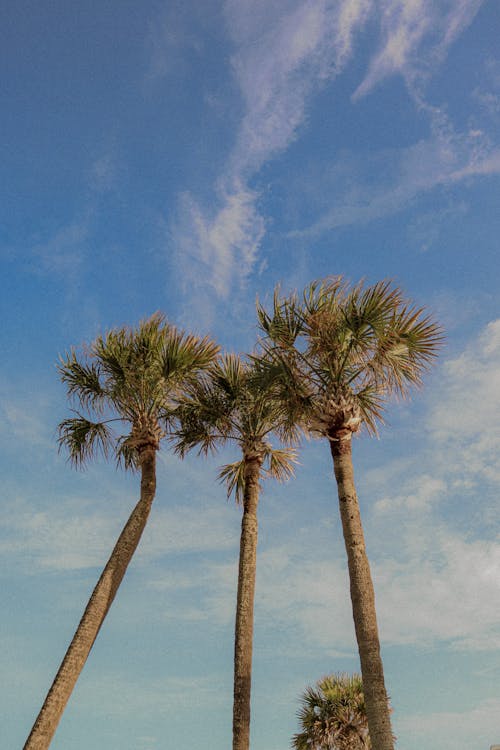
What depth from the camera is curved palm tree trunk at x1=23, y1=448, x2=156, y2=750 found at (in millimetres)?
Result: 13117

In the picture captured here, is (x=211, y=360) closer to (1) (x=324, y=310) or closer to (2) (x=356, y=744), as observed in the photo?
(1) (x=324, y=310)

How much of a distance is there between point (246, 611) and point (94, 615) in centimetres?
377

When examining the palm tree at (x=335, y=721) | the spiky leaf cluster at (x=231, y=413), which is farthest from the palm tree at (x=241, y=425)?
the palm tree at (x=335, y=721)

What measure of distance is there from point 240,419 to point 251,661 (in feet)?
20.6

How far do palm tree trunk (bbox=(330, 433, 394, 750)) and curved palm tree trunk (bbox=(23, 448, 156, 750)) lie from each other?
5.69 metres

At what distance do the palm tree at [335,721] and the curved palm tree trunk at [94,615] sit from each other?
10634mm

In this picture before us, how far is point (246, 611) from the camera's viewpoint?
16.0 metres

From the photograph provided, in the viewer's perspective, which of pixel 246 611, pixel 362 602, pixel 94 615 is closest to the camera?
pixel 362 602

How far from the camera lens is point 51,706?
13273mm

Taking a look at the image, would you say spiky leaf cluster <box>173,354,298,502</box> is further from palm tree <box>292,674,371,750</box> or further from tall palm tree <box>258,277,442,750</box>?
palm tree <box>292,674,371,750</box>

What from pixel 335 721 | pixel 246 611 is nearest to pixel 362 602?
pixel 246 611

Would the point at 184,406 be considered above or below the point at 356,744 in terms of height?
above

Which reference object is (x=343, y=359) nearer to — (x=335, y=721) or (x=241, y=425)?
(x=241, y=425)

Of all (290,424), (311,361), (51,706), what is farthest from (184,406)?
(51,706)
